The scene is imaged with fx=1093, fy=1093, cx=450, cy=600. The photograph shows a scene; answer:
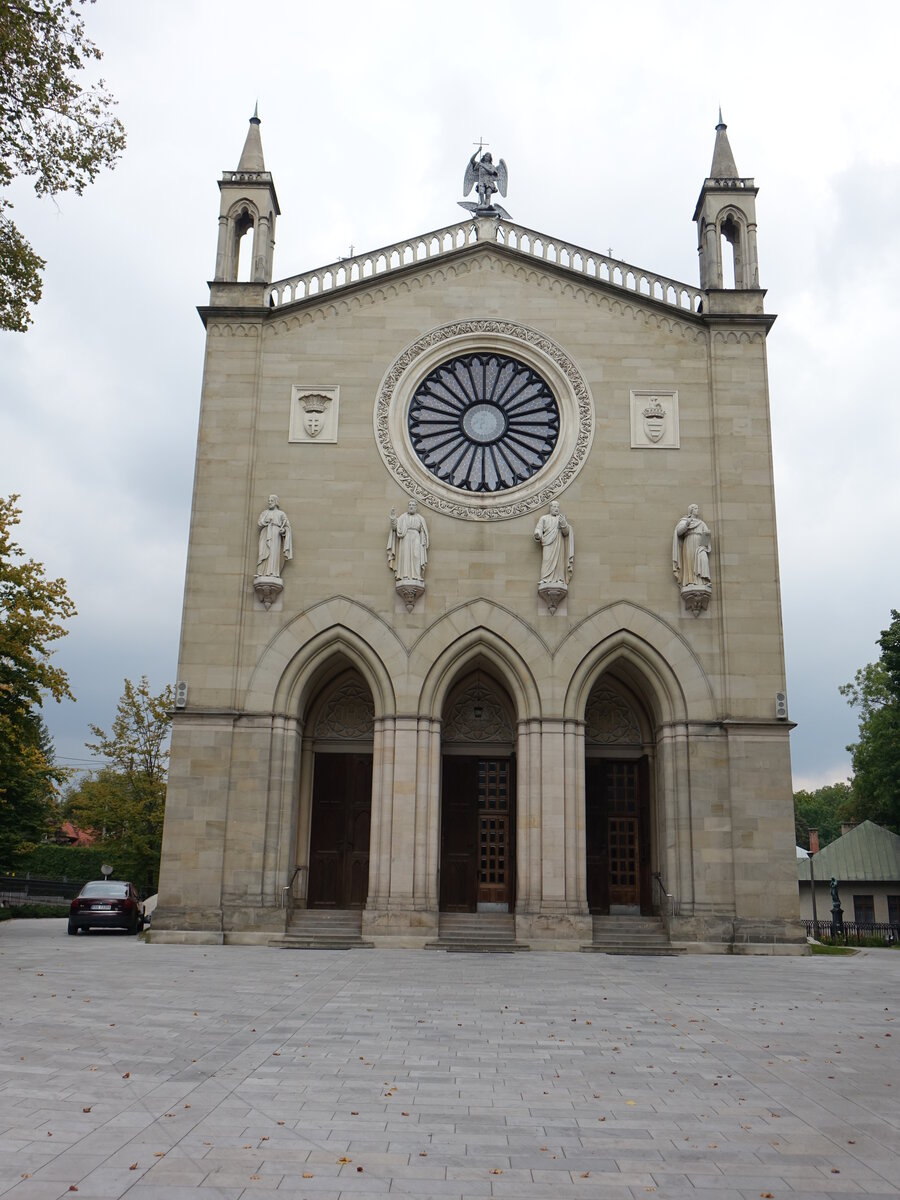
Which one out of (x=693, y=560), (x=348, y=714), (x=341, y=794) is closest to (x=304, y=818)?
(x=341, y=794)

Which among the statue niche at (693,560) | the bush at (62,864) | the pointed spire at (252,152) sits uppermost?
the pointed spire at (252,152)

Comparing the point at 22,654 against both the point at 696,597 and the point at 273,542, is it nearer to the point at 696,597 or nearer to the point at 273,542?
the point at 273,542

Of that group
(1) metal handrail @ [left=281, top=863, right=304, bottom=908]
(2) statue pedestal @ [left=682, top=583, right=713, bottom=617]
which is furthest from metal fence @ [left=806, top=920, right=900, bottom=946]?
(1) metal handrail @ [left=281, top=863, right=304, bottom=908]

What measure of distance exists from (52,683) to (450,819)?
9827mm

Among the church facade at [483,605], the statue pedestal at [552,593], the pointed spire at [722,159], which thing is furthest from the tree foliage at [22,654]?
the pointed spire at [722,159]

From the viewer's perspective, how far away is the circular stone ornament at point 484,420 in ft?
84.9

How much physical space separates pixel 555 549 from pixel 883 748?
20978 millimetres

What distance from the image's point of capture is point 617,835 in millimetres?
26281

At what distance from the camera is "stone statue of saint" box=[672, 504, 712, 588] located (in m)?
24.6

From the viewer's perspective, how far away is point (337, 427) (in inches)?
1032

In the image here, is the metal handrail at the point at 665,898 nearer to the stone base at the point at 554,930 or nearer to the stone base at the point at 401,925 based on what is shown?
the stone base at the point at 554,930

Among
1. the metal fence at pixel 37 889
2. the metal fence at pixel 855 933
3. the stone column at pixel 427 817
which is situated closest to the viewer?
the stone column at pixel 427 817

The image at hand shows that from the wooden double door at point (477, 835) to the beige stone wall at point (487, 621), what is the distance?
7.25ft

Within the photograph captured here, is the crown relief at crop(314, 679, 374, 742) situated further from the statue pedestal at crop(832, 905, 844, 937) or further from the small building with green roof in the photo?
the small building with green roof
